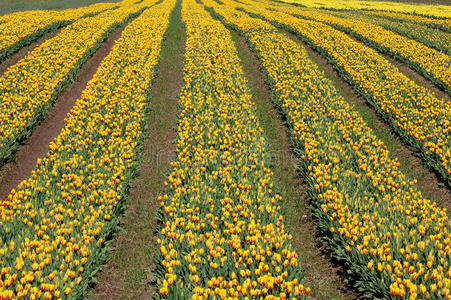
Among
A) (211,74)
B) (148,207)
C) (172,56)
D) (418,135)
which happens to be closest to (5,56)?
(172,56)

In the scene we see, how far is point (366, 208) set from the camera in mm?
7023

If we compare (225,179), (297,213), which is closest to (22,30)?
(225,179)

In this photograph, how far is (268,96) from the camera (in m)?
14.9

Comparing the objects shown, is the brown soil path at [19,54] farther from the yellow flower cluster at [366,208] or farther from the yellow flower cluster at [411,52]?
the yellow flower cluster at [411,52]

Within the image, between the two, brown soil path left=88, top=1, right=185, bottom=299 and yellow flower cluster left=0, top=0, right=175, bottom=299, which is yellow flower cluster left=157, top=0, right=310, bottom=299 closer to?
brown soil path left=88, top=1, right=185, bottom=299

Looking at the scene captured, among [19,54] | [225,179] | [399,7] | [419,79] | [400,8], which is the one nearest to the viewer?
[225,179]

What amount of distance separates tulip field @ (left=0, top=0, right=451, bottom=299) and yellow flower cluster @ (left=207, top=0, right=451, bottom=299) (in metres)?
0.04

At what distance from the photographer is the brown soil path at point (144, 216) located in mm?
6312

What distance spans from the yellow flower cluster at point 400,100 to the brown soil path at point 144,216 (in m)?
8.66

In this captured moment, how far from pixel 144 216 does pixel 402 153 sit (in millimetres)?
9137

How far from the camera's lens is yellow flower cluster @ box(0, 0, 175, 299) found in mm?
5324

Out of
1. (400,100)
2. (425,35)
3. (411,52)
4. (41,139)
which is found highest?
(425,35)

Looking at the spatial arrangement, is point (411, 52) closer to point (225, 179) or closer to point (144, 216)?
point (225, 179)

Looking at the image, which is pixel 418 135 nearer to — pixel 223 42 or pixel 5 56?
pixel 223 42
